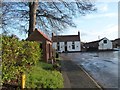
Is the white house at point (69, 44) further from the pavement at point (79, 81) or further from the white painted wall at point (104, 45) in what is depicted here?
the pavement at point (79, 81)

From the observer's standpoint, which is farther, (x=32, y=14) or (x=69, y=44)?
(x=69, y=44)

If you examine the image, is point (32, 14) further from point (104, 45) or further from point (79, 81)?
point (104, 45)

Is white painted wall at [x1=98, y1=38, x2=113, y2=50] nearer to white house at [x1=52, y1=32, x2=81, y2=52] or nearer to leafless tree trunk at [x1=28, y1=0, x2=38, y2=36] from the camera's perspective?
white house at [x1=52, y1=32, x2=81, y2=52]

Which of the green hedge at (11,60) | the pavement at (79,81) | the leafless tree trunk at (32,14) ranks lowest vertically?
the pavement at (79,81)

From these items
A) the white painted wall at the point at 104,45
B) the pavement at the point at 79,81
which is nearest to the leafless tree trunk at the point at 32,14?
the pavement at the point at 79,81

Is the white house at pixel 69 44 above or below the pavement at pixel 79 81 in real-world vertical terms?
above

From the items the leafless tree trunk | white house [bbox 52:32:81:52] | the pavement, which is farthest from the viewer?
white house [bbox 52:32:81:52]

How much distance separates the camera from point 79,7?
2741cm

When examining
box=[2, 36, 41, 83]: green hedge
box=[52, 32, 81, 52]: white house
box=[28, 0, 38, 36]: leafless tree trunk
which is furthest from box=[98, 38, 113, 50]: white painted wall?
box=[2, 36, 41, 83]: green hedge

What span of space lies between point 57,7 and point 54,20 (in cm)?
181

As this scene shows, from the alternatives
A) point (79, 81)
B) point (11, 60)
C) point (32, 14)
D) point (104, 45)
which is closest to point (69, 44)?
point (104, 45)

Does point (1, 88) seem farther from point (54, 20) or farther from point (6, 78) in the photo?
point (54, 20)

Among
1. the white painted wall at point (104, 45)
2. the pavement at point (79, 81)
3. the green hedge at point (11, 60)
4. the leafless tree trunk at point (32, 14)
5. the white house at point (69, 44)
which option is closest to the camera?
the green hedge at point (11, 60)

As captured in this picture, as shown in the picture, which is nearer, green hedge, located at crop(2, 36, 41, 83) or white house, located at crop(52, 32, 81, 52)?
green hedge, located at crop(2, 36, 41, 83)
